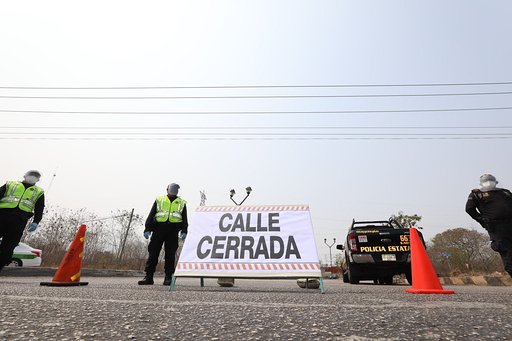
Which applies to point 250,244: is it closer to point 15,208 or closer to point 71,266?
point 71,266

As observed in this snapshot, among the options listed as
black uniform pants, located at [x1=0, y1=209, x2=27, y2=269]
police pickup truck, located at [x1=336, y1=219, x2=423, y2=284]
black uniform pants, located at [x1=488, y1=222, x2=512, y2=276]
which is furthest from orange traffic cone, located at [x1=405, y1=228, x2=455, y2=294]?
black uniform pants, located at [x1=0, y1=209, x2=27, y2=269]

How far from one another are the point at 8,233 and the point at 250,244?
416 cm

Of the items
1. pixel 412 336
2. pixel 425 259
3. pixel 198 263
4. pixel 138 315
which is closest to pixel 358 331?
pixel 412 336

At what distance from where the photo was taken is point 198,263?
14.1ft

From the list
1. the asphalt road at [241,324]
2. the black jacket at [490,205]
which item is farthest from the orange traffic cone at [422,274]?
the asphalt road at [241,324]

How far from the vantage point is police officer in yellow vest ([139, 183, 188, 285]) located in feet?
18.8

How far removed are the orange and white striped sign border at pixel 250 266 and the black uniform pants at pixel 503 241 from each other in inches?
106

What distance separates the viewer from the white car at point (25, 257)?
12.8m

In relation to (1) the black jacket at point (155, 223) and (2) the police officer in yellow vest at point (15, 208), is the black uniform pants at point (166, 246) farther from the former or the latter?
(2) the police officer in yellow vest at point (15, 208)

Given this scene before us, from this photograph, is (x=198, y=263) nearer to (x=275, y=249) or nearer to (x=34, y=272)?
(x=275, y=249)

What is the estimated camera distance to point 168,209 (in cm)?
583

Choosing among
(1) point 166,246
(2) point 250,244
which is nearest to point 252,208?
(2) point 250,244

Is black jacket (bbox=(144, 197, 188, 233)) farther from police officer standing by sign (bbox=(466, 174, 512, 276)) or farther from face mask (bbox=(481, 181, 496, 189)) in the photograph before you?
face mask (bbox=(481, 181, 496, 189))

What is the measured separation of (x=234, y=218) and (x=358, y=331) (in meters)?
3.39
